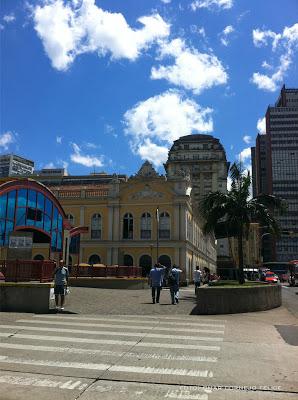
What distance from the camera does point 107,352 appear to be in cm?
832

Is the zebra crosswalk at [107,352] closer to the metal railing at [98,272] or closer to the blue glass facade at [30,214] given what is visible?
the blue glass facade at [30,214]

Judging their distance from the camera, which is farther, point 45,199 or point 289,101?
point 289,101

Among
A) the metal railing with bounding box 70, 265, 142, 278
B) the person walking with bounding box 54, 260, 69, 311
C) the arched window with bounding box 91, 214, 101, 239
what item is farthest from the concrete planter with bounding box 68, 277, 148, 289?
the arched window with bounding box 91, 214, 101, 239

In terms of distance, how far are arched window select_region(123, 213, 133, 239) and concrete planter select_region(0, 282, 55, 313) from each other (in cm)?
3449

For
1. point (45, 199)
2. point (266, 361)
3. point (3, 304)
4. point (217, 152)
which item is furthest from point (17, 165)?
point (266, 361)

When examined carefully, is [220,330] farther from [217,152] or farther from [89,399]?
[217,152]

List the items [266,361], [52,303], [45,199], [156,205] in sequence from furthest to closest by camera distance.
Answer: [156,205] < [45,199] < [52,303] < [266,361]

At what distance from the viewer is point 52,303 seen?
48.2 feet

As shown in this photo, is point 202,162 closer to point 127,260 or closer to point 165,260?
point 127,260

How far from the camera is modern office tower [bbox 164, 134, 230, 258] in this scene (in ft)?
372

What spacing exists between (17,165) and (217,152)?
59723 mm

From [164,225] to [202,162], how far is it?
223 feet

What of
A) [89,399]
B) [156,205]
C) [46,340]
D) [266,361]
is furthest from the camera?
[156,205]

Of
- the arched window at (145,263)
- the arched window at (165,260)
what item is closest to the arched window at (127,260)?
the arched window at (145,263)
